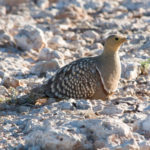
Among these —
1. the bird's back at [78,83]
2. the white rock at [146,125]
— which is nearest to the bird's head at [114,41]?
the bird's back at [78,83]

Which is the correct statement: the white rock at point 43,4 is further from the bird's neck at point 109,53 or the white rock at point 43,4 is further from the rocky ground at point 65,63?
the bird's neck at point 109,53

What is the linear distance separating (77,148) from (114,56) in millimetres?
2319

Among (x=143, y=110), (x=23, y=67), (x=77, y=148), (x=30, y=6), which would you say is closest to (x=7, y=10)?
(x=30, y=6)

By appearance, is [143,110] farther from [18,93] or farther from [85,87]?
[18,93]

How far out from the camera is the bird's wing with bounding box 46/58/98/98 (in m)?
5.80

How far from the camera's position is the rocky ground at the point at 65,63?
3973mm

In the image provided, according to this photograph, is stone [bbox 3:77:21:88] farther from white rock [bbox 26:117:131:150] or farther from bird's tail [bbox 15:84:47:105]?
white rock [bbox 26:117:131:150]

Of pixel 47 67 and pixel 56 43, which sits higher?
pixel 56 43

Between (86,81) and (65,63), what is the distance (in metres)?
2.24

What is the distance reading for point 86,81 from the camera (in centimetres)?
580

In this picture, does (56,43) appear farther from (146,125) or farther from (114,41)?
(146,125)

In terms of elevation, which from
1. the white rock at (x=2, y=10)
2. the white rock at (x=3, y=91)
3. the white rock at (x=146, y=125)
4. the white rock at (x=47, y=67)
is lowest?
the white rock at (x=3, y=91)

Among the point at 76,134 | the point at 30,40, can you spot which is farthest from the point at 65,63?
the point at 76,134

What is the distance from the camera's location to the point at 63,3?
13.1m
